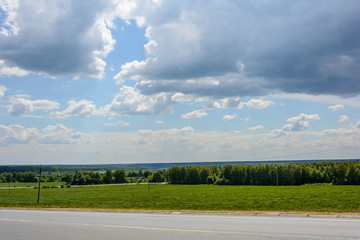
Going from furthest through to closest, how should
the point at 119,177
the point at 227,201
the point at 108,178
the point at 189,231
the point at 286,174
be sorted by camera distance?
the point at 119,177
the point at 108,178
the point at 286,174
the point at 227,201
the point at 189,231

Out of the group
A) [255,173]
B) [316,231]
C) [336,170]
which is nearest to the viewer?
[316,231]

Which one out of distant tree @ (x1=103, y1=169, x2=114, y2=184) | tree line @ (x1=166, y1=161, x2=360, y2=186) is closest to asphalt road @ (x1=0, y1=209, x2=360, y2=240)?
tree line @ (x1=166, y1=161, x2=360, y2=186)

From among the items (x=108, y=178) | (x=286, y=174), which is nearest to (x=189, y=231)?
(x=286, y=174)

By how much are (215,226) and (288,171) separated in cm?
9882

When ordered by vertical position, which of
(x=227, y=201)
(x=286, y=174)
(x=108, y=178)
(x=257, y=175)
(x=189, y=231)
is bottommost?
(x=108, y=178)

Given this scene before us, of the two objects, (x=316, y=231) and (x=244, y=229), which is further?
(x=244, y=229)

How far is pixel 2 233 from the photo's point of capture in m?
15.0

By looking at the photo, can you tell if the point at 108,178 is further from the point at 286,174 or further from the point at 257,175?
the point at 286,174

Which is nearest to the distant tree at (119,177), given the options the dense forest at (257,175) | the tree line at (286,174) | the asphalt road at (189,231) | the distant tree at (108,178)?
the dense forest at (257,175)

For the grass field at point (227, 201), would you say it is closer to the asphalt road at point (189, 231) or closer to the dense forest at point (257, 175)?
the asphalt road at point (189, 231)

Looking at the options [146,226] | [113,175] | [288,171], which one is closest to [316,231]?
[146,226]

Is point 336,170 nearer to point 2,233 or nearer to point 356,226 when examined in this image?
point 356,226

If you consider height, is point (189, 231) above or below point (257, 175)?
above

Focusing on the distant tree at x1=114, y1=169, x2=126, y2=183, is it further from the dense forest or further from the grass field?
the grass field
